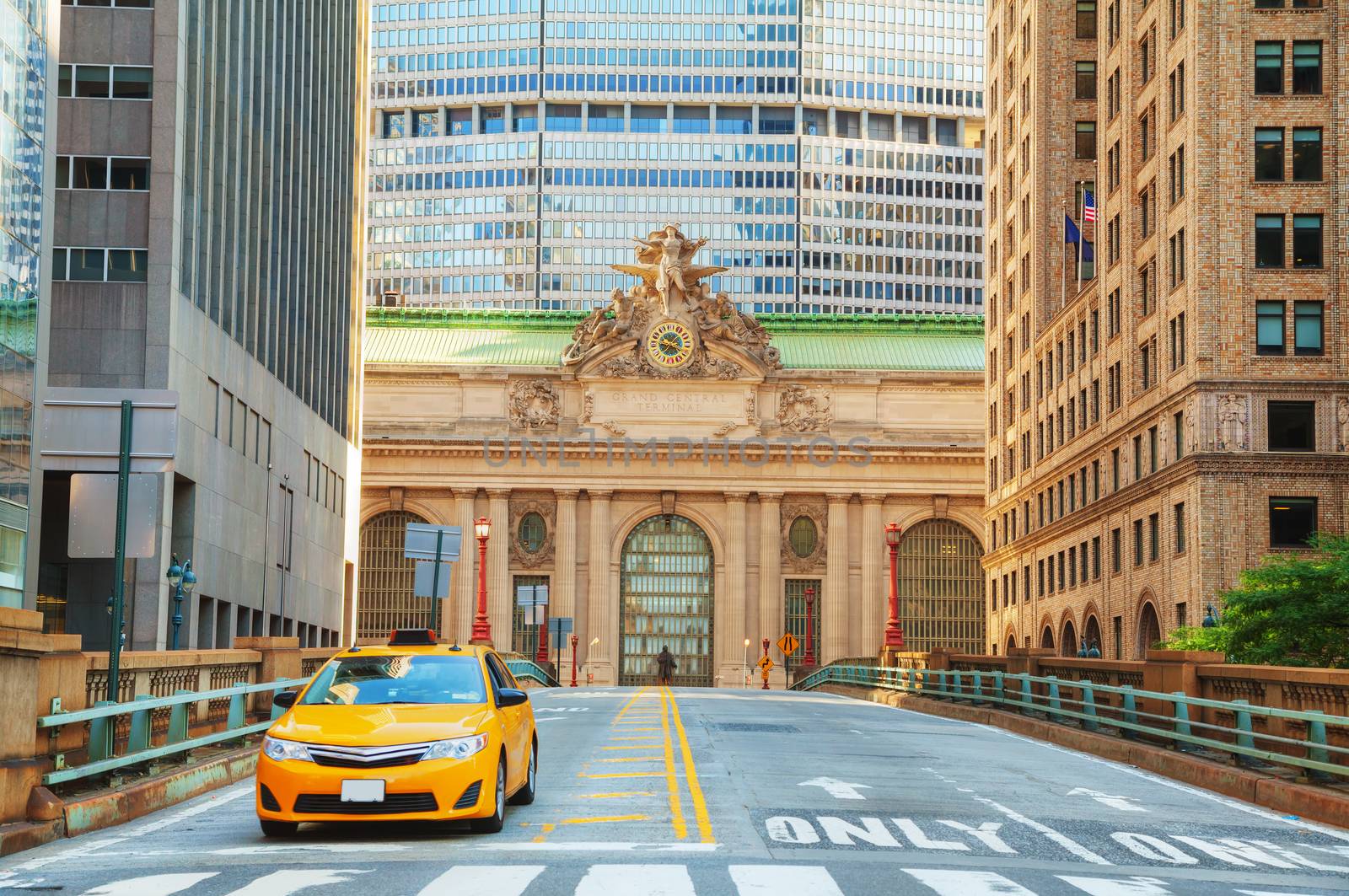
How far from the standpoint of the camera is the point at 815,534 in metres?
94.4

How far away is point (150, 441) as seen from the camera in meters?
18.5

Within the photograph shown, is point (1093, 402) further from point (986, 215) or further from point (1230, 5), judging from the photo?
point (986, 215)

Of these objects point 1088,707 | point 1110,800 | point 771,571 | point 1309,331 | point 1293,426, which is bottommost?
point 1110,800

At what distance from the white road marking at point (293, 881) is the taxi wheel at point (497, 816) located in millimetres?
2232

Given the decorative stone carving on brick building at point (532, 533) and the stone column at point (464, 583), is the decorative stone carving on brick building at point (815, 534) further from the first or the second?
the stone column at point (464, 583)

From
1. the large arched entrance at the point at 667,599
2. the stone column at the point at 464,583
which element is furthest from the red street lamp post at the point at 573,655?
the stone column at the point at 464,583

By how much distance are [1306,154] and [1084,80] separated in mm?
25238

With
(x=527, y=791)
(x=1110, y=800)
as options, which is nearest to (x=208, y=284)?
(x=527, y=791)

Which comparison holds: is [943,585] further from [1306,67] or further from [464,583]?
[1306,67]

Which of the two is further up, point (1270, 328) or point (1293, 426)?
point (1270, 328)

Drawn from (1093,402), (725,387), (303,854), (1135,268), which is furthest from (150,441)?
(725,387)

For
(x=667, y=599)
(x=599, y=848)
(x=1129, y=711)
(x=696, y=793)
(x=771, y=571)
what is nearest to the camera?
(x=599, y=848)

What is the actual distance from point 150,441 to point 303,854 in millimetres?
5737

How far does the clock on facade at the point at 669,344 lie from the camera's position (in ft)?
302
